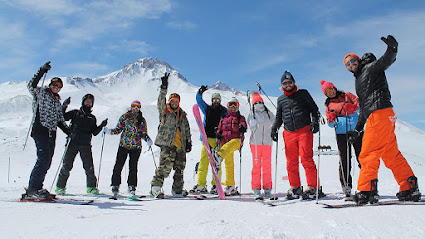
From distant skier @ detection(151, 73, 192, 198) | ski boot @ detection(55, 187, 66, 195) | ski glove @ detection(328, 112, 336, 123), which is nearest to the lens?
ski glove @ detection(328, 112, 336, 123)

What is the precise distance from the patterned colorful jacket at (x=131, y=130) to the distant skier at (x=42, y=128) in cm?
137

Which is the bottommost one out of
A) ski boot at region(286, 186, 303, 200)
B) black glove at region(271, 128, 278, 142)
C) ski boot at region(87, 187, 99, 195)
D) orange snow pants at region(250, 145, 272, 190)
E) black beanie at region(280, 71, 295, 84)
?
ski boot at region(87, 187, 99, 195)

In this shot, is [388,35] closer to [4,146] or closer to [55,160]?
[55,160]

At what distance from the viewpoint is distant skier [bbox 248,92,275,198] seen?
18.4 feet

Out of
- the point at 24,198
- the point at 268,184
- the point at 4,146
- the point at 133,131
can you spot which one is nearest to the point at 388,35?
the point at 268,184

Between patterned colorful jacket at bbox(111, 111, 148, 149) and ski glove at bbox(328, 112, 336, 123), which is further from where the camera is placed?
patterned colorful jacket at bbox(111, 111, 148, 149)

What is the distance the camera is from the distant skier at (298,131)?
4.94 m

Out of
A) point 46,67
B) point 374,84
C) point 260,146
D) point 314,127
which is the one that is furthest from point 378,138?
point 46,67

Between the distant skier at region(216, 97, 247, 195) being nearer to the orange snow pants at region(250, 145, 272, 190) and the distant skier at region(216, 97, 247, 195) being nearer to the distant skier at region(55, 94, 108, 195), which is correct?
the orange snow pants at region(250, 145, 272, 190)

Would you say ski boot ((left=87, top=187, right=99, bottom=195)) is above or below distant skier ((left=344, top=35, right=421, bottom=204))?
below

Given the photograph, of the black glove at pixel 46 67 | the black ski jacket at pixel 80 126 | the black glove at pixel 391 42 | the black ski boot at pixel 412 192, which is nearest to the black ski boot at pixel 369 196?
the black ski boot at pixel 412 192

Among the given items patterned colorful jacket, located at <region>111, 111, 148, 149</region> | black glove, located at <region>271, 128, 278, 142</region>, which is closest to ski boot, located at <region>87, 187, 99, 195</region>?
patterned colorful jacket, located at <region>111, 111, 148, 149</region>

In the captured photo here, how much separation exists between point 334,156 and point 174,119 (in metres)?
11.5

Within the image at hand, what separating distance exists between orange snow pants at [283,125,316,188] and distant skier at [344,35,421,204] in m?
1.07
